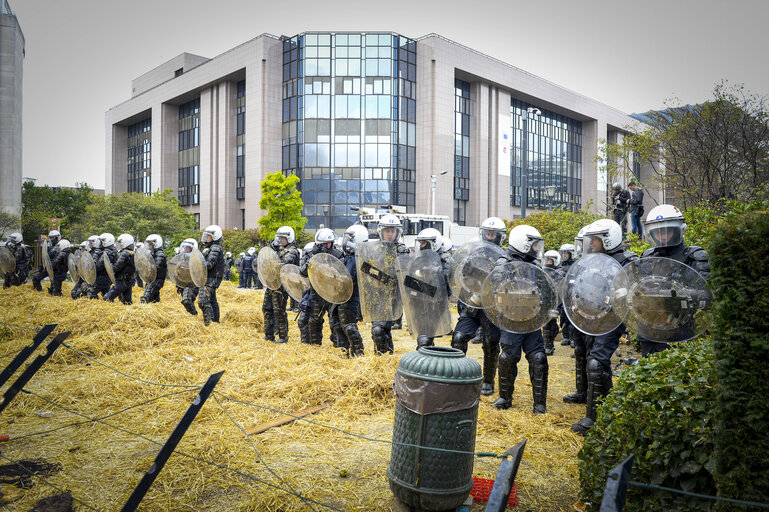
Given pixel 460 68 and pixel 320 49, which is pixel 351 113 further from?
pixel 460 68

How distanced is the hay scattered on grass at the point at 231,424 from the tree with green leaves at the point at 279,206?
93.1ft

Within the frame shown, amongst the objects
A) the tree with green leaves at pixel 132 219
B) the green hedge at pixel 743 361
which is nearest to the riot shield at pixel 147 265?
the green hedge at pixel 743 361

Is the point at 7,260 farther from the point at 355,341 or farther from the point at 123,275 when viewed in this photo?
the point at 355,341

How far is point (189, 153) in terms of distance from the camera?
186 feet

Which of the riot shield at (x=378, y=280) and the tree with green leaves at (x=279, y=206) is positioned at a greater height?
the tree with green leaves at (x=279, y=206)

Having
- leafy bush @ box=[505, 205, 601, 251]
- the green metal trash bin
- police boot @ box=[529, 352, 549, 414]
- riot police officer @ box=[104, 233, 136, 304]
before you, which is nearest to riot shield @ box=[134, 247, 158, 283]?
riot police officer @ box=[104, 233, 136, 304]

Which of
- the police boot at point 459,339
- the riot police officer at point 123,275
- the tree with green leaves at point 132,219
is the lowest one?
the police boot at point 459,339

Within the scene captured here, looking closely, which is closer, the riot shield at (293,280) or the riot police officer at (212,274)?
the riot shield at (293,280)

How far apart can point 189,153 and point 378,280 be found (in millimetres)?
55127

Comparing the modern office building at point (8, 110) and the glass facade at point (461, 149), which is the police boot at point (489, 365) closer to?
the modern office building at point (8, 110)

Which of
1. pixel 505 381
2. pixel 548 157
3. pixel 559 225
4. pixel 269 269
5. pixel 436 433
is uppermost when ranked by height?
pixel 548 157

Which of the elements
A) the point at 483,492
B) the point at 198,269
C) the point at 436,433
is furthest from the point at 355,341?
the point at 198,269

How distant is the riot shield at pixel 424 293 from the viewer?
6309 millimetres

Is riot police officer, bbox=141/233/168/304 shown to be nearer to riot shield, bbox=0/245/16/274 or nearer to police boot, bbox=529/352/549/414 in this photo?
riot shield, bbox=0/245/16/274
